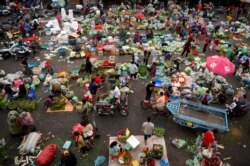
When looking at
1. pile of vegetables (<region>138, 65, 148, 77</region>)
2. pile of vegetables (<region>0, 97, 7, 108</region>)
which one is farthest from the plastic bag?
pile of vegetables (<region>138, 65, 148, 77</region>)

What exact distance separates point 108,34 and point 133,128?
10.3 meters

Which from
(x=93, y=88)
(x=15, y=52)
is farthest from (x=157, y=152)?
(x=15, y=52)

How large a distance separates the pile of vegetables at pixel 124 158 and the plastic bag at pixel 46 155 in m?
2.61

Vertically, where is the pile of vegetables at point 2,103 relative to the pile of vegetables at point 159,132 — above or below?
above

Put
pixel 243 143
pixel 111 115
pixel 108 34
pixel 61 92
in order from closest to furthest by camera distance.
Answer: pixel 243 143 < pixel 111 115 < pixel 61 92 < pixel 108 34

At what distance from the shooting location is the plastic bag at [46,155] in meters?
9.13

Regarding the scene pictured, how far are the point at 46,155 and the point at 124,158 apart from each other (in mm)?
2958

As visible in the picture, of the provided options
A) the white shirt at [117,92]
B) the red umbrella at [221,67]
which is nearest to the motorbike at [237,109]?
the red umbrella at [221,67]

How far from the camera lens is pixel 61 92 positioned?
1262cm

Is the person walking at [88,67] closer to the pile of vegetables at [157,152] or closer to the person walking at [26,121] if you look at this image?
→ the person walking at [26,121]

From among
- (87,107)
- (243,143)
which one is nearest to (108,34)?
(87,107)

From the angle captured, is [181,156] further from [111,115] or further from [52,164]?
[52,164]

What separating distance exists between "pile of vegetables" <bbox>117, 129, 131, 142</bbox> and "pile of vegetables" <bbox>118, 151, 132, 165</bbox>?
69 cm

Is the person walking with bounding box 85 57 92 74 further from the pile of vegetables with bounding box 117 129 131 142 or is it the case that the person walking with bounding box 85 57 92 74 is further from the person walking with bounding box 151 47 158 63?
the pile of vegetables with bounding box 117 129 131 142
